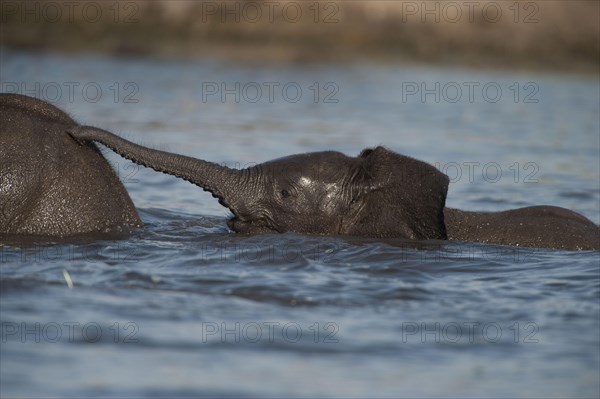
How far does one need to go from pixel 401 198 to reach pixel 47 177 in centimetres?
290

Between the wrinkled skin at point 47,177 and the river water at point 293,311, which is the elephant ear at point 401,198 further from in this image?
the wrinkled skin at point 47,177

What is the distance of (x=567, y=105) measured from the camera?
23.3m

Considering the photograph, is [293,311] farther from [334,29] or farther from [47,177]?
[334,29]

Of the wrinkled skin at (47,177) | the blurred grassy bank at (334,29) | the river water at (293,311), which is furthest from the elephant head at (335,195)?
the blurred grassy bank at (334,29)

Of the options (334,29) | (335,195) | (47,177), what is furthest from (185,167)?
(334,29)

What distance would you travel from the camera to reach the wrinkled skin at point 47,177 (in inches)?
346

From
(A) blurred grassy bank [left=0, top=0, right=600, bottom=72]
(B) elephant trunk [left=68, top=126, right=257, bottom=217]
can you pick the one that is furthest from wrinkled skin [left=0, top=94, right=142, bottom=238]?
(A) blurred grassy bank [left=0, top=0, right=600, bottom=72]

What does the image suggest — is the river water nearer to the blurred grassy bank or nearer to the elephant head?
the elephant head

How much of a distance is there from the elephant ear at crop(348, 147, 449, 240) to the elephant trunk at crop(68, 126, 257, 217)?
102cm

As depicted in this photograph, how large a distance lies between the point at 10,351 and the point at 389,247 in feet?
12.3

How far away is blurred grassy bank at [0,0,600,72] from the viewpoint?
31.2 meters

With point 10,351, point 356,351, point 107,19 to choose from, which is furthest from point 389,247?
point 107,19

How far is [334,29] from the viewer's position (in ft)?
110

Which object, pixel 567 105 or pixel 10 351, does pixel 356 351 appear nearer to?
pixel 10 351
